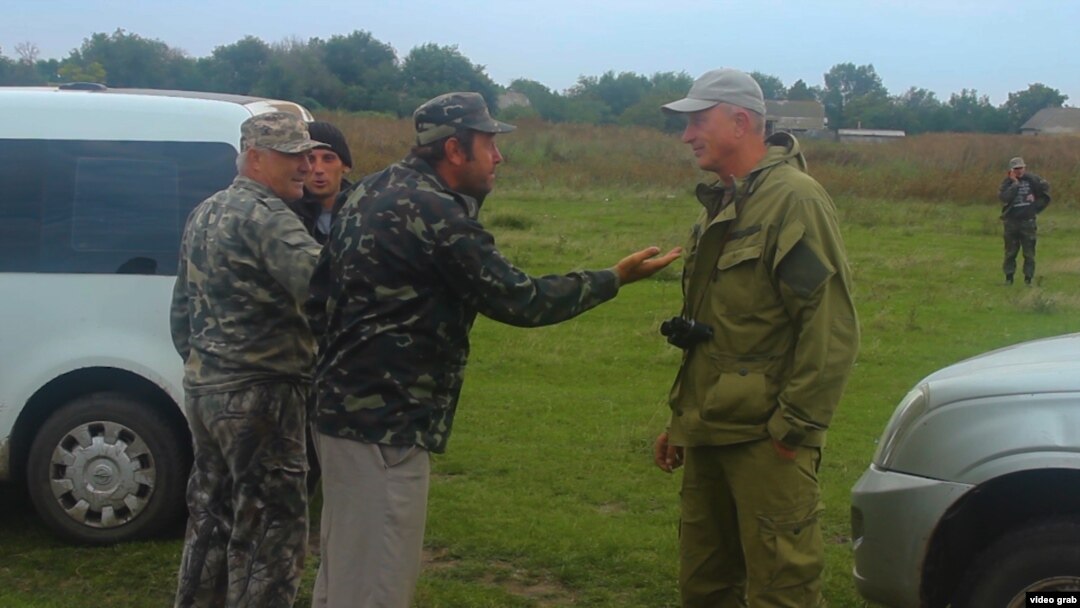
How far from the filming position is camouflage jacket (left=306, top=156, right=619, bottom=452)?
135 inches

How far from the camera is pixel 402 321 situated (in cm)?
345

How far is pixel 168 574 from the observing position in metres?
5.47

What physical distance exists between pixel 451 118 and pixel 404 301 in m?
0.57

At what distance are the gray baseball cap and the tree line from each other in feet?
1.23

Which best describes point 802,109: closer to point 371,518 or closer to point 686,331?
point 686,331

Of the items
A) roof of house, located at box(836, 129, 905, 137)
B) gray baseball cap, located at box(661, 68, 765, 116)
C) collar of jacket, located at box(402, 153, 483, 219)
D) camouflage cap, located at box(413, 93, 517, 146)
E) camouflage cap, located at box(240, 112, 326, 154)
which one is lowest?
collar of jacket, located at box(402, 153, 483, 219)

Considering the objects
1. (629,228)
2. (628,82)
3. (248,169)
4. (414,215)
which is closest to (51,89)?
(248,169)

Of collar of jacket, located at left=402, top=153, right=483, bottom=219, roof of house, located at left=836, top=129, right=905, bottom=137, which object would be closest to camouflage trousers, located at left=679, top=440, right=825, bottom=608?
collar of jacket, located at left=402, top=153, right=483, bottom=219

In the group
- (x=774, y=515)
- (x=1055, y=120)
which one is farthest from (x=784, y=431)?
(x=1055, y=120)

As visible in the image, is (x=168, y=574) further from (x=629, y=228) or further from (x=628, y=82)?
(x=628, y=82)

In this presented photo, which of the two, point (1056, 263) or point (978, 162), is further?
point (978, 162)

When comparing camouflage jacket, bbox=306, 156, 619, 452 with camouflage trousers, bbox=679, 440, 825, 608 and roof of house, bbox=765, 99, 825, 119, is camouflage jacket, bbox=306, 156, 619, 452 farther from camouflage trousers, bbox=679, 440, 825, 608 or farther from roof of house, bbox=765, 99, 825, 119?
roof of house, bbox=765, 99, 825, 119

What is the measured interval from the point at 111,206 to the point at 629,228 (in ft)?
52.4

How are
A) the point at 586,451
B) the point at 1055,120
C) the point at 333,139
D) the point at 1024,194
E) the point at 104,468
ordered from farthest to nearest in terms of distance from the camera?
1. the point at 1055,120
2. the point at 1024,194
3. the point at 586,451
4. the point at 104,468
5. the point at 333,139
